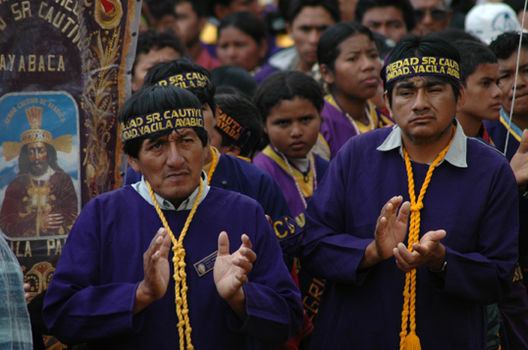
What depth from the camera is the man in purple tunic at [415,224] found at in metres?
3.59

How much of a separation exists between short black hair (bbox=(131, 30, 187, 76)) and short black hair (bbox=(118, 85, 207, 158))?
2.59 m

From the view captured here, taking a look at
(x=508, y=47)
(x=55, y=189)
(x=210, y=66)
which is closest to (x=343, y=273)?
(x=55, y=189)

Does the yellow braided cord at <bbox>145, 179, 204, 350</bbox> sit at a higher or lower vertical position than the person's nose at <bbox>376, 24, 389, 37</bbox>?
lower

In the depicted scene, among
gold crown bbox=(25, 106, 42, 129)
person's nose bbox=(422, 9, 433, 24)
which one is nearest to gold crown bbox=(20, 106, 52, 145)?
gold crown bbox=(25, 106, 42, 129)

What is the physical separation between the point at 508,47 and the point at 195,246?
9.50ft

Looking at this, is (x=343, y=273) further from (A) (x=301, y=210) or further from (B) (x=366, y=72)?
(B) (x=366, y=72)

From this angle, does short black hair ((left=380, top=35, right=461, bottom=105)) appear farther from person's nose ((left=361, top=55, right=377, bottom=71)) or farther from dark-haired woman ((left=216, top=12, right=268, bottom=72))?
dark-haired woman ((left=216, top=12, right=268, bottom=72))

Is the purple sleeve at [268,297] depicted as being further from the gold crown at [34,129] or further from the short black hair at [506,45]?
the short black hair at [506,45]

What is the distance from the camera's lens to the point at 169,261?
3.36m

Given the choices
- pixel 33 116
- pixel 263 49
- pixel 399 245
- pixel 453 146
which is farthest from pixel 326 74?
pixel 399 245

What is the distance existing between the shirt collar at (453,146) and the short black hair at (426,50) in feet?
0.65

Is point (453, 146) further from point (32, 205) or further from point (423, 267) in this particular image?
point (32, 205)

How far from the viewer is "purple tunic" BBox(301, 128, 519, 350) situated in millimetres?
3621

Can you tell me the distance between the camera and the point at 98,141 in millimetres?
4309
